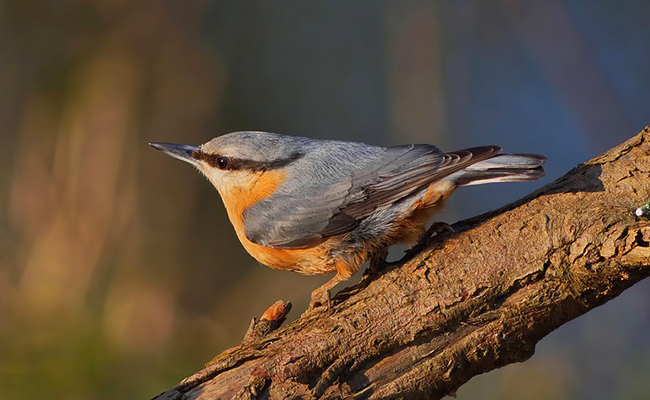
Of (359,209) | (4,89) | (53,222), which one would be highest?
(4,89)

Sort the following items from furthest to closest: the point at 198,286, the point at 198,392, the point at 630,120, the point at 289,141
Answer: the point at 198,286, the point at 630,120, the point at 289,141, the point at 198,392

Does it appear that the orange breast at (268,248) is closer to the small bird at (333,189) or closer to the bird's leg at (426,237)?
the small bird at (333,189)

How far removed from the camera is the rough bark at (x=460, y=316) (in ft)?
7.06

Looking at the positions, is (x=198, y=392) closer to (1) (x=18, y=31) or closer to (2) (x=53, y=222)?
(2) (x=53, y=222)

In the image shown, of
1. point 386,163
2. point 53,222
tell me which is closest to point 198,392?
point 386,163

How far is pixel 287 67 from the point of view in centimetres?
607

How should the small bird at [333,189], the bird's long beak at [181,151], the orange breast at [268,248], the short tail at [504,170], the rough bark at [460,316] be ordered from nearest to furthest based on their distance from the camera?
the rough bark at [460,316] → the short tail at [504,170] → the small bird at [333,189] → the orange breast at [268,248] → the bird's long beak at [181,151]

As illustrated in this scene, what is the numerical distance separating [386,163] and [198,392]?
3.75 ft

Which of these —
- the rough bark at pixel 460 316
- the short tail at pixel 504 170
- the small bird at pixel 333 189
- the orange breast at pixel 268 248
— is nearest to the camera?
the rough bark at pixel 460 316

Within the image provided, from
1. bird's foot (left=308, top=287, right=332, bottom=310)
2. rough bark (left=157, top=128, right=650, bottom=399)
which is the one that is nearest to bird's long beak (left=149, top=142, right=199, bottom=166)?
bird's foot (left=308, top=287, right=332, bottom=310)

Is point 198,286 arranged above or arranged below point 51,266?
below

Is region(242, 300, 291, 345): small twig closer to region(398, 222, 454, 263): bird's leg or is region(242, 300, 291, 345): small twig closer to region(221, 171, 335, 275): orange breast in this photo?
region(221, 171, 335, 275): orange breast

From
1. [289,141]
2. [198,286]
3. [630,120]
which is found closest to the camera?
[289,141]

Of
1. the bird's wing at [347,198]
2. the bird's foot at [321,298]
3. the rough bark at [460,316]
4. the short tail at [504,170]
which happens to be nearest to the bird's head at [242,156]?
the bird's wing at [347,198]
